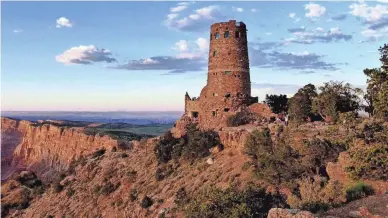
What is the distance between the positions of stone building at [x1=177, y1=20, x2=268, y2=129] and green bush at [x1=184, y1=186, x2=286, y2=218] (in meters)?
14.7

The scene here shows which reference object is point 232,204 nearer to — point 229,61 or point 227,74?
point 227,74

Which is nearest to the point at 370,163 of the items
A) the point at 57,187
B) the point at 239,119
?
the point at 239,119

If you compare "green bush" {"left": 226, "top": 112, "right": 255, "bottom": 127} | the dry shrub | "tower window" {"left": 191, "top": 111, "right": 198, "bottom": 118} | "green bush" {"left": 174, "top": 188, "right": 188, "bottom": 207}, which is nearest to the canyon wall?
"tower window" {"left": 191, "top": 111, "right": 198, "bottom": 118}

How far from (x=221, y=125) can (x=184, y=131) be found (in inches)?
156

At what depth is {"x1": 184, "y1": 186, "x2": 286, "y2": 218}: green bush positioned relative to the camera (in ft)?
57.3

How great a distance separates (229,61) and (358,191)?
60.3 ft

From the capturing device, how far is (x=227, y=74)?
34.4m

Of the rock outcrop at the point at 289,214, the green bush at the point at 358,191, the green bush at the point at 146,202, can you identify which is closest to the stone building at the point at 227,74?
the green bush at the point at 146,202

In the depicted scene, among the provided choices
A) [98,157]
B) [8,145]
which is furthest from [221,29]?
[8,145]

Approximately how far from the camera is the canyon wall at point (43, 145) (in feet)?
203

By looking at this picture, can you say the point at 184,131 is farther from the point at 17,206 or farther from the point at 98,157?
the point at 17,206

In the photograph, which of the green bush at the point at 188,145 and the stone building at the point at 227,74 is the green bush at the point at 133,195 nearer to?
the green bush at the point at 188,145

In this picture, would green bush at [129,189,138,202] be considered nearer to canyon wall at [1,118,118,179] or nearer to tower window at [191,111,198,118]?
tower window at [191,111,198,118]

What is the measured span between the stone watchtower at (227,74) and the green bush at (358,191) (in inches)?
621
